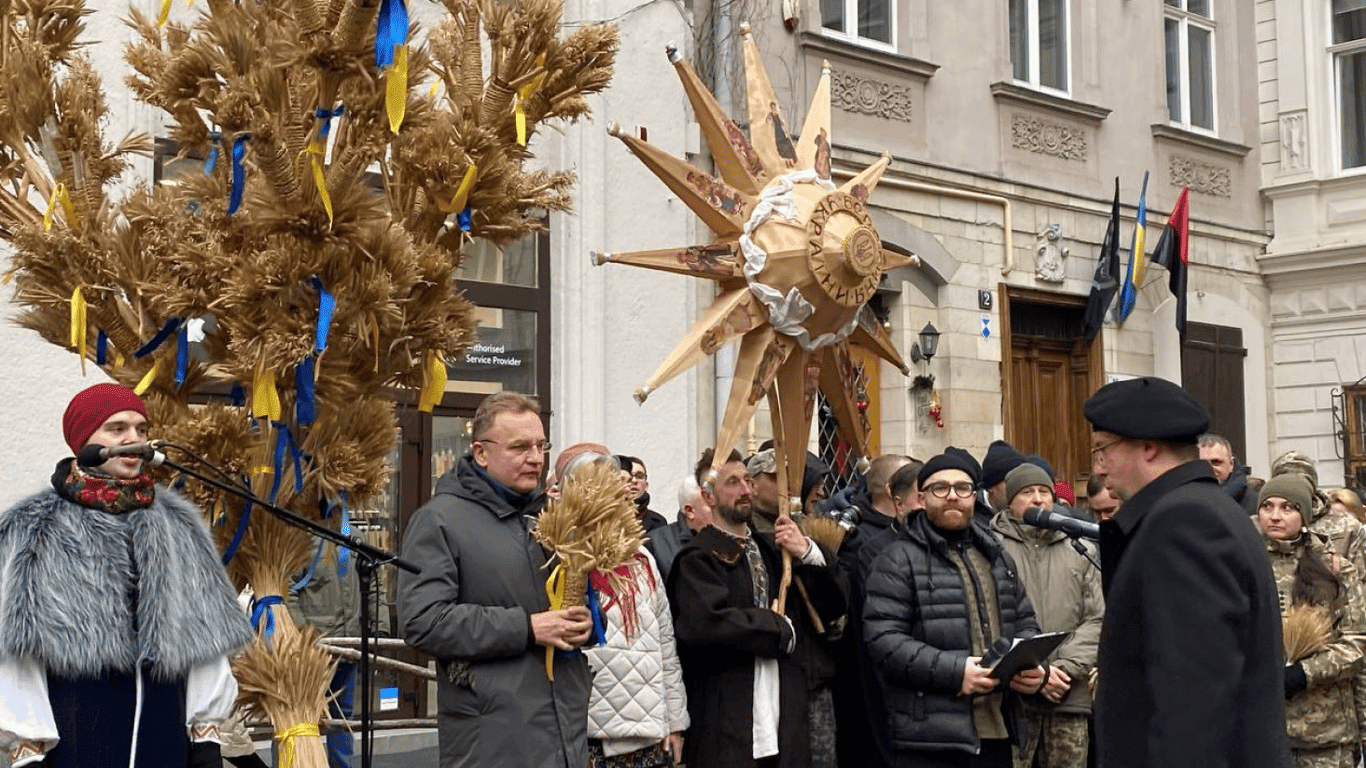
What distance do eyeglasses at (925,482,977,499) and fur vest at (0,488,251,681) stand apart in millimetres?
2684

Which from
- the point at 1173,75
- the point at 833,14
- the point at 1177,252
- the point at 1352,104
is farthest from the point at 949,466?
the point at 1352,104

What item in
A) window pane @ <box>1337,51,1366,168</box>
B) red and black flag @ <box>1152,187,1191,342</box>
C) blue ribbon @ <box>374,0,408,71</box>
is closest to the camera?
blue ribbon @ <box>374,0,408,71</box>

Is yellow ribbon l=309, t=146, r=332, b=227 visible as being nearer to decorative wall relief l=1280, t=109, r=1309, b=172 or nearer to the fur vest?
the fur vest

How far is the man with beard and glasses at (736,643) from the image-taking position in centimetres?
614

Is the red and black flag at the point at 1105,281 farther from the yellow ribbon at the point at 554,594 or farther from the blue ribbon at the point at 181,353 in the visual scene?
the blue ribbon at the point at 181,353

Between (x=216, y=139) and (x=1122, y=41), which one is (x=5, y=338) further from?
(x=1122, y=41)

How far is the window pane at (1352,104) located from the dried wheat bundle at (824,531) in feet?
40.0

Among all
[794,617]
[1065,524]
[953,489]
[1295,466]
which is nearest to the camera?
[1065,524]

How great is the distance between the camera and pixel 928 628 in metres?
6.20

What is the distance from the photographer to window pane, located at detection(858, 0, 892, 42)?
13688 mm

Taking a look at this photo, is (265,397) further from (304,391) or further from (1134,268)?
(1134,268)

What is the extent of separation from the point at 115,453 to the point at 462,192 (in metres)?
1.46

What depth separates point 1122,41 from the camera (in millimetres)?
15906

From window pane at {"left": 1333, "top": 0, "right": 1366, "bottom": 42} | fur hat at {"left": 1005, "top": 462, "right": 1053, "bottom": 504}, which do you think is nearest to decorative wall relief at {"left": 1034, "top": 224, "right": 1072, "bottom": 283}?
window pane at {"left": 1333, "top": 0, "right": 1366, "bottom": 42}
